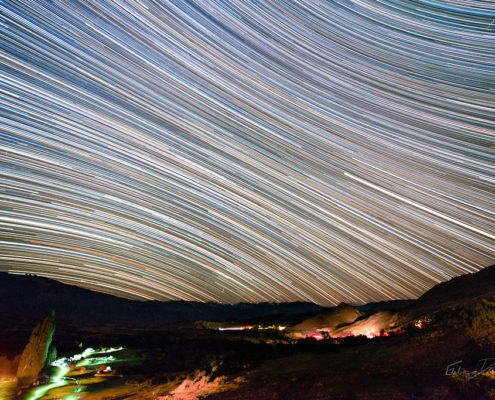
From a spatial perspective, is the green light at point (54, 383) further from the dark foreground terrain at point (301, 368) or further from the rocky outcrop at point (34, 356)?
the rocky outcrop at point (34, 356)

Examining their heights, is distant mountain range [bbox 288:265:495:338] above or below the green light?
below

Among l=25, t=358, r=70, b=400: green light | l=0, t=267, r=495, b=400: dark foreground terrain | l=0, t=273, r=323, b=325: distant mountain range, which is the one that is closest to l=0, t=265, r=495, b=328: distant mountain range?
l=0, t=273, r=323, b=325: distant mountain range

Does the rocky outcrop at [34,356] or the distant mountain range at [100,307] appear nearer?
the rocky outcrop at [34,356]

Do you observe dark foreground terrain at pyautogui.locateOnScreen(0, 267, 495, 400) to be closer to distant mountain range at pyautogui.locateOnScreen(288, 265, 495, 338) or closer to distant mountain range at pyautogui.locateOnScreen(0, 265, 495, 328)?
distant mountain range at pyautogui.locateOnScreen(288, 265, 495, 338)

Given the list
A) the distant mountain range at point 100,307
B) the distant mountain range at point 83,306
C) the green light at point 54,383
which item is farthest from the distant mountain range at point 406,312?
the distant mountain range at point 83,306

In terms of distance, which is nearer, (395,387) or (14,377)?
(395,387)

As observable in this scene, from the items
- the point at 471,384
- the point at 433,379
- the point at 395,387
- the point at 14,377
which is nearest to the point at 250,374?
the point at 395,387

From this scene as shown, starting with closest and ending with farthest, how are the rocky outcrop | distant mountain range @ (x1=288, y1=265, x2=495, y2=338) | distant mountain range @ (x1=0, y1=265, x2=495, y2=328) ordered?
1. the rocky outcrop
2. distant mountain range @ (x1=288, y1=265, x2=495, y2=338)
3. distant mountain range @ (x1=0, y1=265, x2=495, y2=328)

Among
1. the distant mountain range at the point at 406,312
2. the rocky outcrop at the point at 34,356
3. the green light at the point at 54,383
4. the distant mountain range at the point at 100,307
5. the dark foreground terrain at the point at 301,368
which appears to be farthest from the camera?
the distant mountain range at the point at 100,307

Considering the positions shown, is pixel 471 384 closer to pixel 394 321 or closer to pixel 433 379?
pixel 433 379
